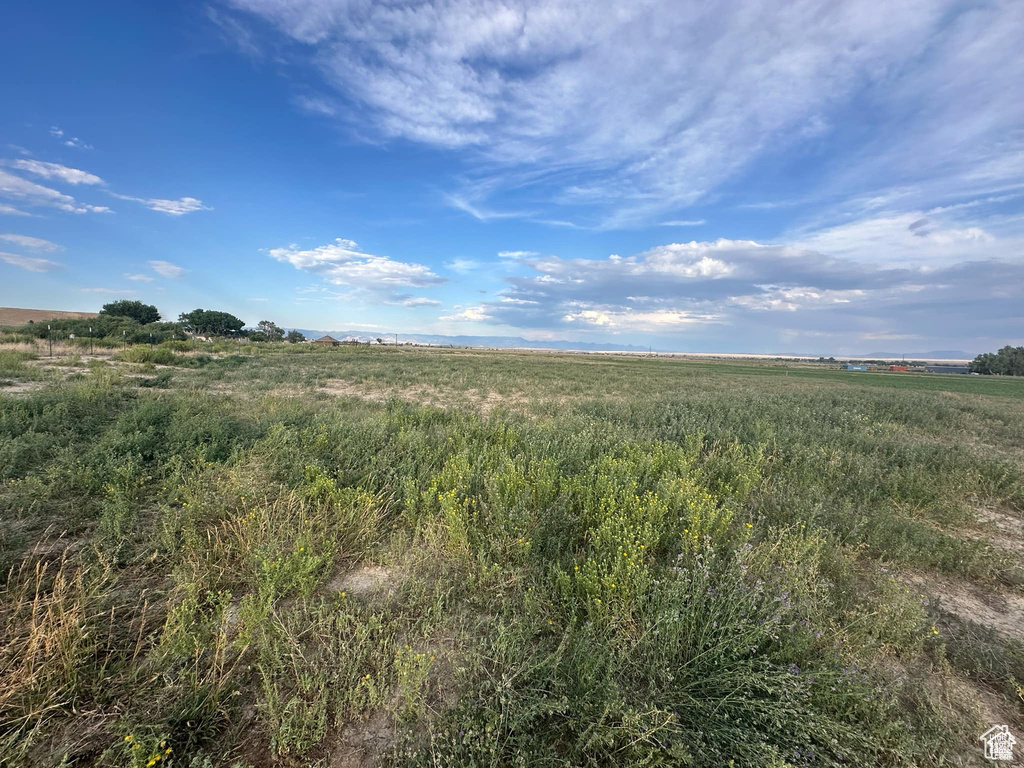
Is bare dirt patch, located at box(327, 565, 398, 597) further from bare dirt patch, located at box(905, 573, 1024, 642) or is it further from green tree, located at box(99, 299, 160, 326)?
green tree, located at box(99, 299, 160, 326)

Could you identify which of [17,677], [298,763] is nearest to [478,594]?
[298,763]

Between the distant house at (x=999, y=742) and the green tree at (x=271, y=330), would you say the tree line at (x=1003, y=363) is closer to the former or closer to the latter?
the distant house at (x=999, y=742)

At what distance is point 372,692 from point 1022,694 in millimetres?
4385

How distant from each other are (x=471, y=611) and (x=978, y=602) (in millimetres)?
5001

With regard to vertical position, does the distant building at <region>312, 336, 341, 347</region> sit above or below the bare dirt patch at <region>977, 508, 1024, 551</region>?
above

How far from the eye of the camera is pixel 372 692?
219cm

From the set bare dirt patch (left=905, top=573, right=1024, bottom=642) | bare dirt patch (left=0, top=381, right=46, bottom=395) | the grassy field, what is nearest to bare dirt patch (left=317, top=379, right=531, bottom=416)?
bare dirt patch (left=0, top=381, right=46, bottom=395)

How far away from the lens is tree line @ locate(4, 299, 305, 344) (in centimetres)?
3472

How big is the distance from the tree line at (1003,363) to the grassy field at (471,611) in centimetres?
11784

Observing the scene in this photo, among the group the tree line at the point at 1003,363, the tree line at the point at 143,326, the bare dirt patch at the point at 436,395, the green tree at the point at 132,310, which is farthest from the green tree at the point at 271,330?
the tree line at the point at 1003,363

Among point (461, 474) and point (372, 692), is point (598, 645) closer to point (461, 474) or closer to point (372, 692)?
point (372, 692)

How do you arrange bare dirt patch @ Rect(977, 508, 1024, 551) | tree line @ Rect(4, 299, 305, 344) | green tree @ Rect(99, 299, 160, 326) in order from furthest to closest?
green tree @ Rect(99, 299, 160, 326) → tree line @ Rect(4, 299, 305, 344) → bare dirt patch @ Rect(977, 508, 1024, 551)

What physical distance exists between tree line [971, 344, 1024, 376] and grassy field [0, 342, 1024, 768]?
117839 mm

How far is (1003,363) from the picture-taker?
79.2 m
